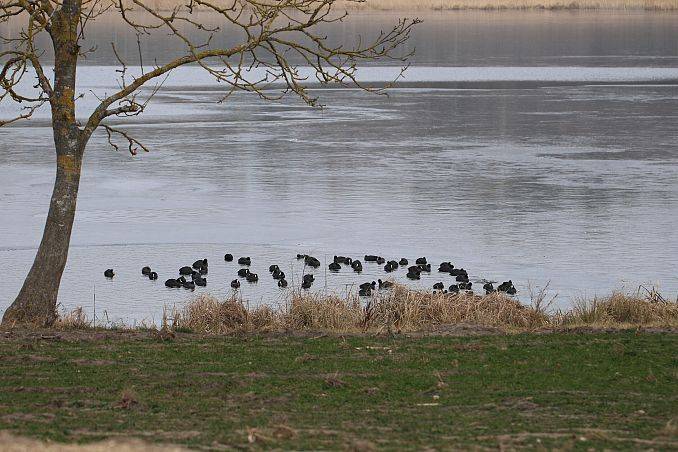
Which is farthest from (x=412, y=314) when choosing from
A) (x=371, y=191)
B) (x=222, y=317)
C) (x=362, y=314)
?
(x=371, y=191)

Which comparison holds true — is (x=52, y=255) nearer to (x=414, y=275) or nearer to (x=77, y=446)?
(x=414, y=275)

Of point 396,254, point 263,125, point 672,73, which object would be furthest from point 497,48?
point 396,254

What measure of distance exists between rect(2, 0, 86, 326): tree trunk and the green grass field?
4.18ft

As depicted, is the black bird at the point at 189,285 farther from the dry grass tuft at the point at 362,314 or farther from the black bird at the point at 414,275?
the black bird at the point at 414,275

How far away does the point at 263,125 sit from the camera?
32.6m

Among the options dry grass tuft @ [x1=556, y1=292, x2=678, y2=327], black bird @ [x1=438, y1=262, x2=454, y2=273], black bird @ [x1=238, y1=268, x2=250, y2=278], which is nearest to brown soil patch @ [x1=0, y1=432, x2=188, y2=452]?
dry grass tuft @ [x1=556, y1=292, x2=678, y2=327]

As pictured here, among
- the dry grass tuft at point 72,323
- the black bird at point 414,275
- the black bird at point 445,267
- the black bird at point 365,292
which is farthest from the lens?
the black bird at point 445,267

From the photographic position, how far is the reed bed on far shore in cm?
1202

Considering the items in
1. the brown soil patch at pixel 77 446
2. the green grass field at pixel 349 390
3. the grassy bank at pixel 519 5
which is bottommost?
the green grass field at pixel 349 390

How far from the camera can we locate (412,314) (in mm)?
12477

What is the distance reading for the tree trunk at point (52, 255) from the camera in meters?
12.2

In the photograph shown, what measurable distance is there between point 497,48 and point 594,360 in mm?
52933

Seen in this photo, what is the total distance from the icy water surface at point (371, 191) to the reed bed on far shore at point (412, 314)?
1.70 metres

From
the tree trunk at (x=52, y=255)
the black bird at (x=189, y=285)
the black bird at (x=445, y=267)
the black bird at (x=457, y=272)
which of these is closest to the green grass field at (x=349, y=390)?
the tree trunk at (x=52, y=255)
